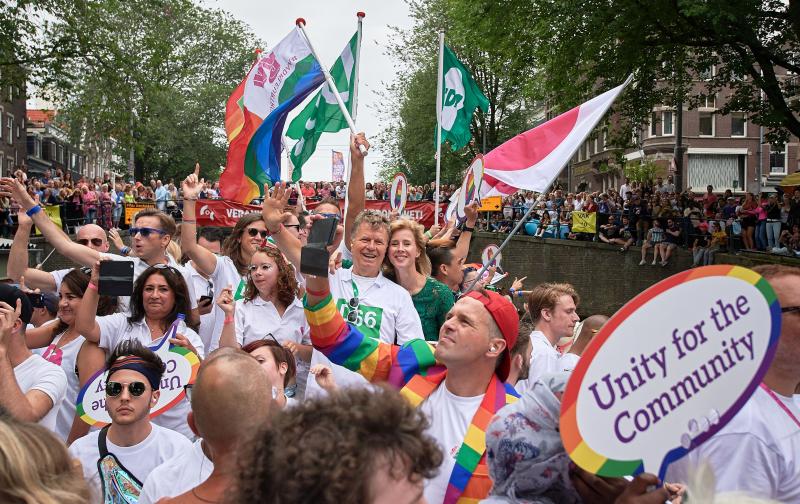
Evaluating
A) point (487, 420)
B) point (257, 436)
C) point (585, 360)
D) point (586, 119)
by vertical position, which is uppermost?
point (586, 119)

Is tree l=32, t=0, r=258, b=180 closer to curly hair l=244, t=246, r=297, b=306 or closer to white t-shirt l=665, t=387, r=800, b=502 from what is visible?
curly hair l=244, t=246, r=297, b=306

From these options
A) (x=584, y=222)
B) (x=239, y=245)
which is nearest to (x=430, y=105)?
(x=584, y=222)

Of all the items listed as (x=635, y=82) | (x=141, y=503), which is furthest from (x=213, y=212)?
(x=141, y=503)

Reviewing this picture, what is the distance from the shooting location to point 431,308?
16.3ft

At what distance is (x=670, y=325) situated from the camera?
2.04 meters

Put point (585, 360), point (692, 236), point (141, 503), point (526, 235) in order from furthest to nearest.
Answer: point (526, 235) < point (692, 236) < point (141, 503) < point (585, 360)

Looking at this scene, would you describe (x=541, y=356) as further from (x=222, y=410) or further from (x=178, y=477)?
(x=222, y=410)

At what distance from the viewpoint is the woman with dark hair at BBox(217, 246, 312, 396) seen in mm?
4902

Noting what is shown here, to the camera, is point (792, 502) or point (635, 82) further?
point (635, 82)

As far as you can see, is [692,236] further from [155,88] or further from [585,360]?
[585,360]

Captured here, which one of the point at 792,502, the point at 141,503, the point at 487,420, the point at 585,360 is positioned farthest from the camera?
the point at 487,420

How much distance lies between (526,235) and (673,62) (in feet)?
28.1

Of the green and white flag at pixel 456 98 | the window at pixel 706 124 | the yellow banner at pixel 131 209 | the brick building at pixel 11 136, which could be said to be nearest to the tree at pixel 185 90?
the yellow banner at pixel 131 209

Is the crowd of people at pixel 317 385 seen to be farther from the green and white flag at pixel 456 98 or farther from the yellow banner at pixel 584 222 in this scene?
the yellow banner at pixel 584 222
